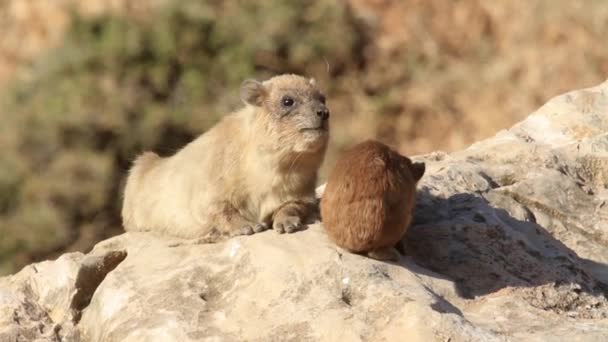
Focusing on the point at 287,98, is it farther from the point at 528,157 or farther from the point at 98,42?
the point at 98,42

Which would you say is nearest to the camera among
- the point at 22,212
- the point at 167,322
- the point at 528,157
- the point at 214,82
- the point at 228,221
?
the point at 167,322

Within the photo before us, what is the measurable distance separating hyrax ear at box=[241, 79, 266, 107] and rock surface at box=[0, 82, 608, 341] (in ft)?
3.87

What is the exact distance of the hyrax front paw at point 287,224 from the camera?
7289mm

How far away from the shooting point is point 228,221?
7875 millimetres

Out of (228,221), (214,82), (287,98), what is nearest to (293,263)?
(228,221)

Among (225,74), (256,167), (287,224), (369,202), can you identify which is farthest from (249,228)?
(225,74)

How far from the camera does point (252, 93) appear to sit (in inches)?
329

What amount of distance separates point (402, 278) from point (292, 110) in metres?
1.94

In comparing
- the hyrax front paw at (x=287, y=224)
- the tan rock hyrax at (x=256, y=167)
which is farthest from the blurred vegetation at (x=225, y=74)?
the hyrax front paw at (x=287, y=224)

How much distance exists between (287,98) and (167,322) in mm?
2298

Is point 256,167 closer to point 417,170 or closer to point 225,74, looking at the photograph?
point 417,170

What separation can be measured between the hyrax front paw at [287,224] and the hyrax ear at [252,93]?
1.17 metres

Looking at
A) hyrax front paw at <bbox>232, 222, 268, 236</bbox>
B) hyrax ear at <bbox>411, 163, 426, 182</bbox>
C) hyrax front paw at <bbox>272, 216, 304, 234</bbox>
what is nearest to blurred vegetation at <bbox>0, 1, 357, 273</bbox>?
hyrax front paw at <bbox>232, 222, 268, 236</bbox>

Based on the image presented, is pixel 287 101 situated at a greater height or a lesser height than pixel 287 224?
greater
